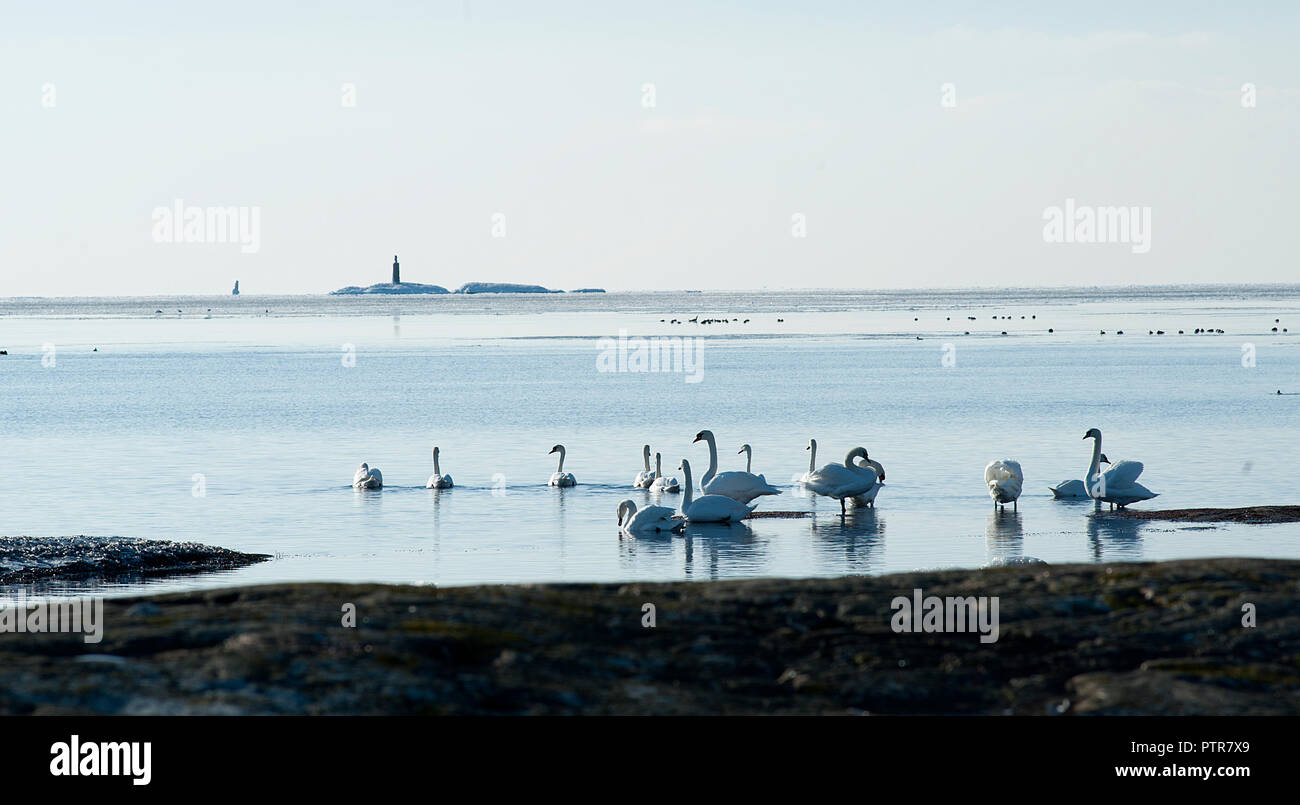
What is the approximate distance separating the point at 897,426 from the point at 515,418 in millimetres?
13103

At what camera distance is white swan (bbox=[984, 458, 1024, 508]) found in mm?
26250

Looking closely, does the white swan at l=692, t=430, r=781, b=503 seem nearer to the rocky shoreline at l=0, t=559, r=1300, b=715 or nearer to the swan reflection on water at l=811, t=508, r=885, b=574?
the swan reflection on water at l=811, t=508, r=885, b=574

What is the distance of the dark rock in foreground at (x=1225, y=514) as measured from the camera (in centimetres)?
2411

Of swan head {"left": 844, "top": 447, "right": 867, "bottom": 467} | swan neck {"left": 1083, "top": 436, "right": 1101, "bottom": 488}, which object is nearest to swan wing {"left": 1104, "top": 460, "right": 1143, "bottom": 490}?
swan neck {"left": 1083, "top": 436, "right": 1101, "bottom": 488}

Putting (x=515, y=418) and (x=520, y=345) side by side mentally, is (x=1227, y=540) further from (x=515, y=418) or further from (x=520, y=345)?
(x=520, y=345)

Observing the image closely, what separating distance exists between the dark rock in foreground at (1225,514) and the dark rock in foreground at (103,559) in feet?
48.5

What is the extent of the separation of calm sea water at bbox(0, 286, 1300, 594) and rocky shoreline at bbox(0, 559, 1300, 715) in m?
11.4

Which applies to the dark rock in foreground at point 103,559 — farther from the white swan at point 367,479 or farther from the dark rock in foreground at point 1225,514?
the dark rock in foreground at point 1225,514

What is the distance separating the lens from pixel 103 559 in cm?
2075

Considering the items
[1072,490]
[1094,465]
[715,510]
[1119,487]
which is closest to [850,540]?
[715,510]

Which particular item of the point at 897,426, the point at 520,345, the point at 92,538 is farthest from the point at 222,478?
the point at 520,345

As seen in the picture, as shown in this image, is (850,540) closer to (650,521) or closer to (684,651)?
(650,521)
